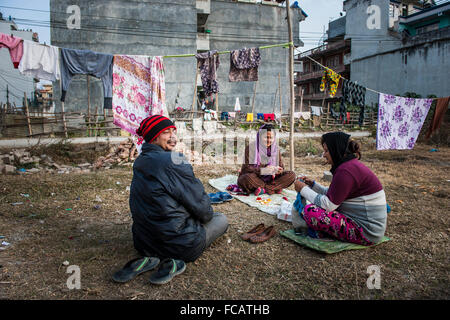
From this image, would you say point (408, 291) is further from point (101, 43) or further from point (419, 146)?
point (101, 43)

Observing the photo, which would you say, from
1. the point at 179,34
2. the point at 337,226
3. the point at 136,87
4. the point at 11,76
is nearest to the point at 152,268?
the point at 337,226

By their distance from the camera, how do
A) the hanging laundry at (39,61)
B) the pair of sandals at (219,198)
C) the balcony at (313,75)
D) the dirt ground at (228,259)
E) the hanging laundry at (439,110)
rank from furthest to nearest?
1. the balcony at (313,75)
2. the hanging laundry at (439,110)
3. the hanging laundry at (39,61)
4. the pair of sandals at (219,198)
5. the dirt ground at (228,259)

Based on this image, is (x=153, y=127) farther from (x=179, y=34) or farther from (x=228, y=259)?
(x=179, y=34)

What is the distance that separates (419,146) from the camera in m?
10.7

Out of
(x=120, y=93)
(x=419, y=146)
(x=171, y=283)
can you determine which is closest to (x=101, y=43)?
(x=120, y=93)

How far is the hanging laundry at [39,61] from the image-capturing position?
17.5 feet

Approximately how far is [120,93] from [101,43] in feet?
44.4

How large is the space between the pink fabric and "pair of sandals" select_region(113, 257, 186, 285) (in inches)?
50.9

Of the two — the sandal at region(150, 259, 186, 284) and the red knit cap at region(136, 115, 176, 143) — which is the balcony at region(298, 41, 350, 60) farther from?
the sandal at region(150, 259, 186, 284)

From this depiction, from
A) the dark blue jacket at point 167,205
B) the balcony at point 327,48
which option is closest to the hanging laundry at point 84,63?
the dark blue jacket at point 167,205

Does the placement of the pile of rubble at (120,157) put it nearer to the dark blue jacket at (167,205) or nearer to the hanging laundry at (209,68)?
the hanging laundry at (209,68)

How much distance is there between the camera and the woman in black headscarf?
248 centimetres

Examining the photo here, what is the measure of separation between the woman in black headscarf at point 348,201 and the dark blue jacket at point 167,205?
107 cm

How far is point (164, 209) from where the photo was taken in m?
2.26
